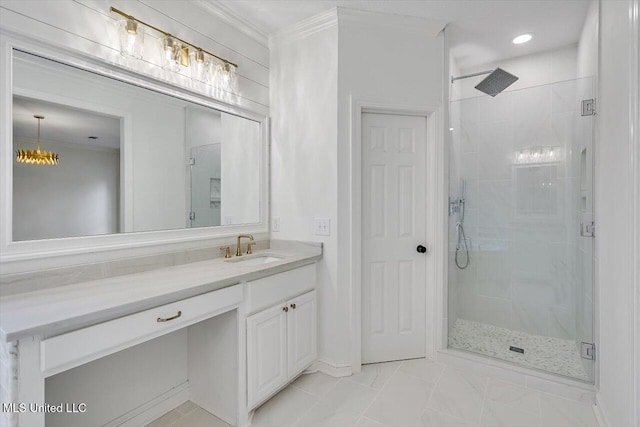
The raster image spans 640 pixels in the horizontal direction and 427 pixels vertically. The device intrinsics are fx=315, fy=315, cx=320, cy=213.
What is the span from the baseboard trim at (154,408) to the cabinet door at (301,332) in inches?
26.9

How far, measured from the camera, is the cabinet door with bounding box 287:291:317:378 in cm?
208

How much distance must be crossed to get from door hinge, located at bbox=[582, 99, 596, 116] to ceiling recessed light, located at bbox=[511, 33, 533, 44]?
93cm

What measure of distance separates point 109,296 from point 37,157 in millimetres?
739

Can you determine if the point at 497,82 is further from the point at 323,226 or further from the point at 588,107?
the point at 323,226

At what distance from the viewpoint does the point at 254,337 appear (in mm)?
1803

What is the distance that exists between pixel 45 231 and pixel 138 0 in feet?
4.39

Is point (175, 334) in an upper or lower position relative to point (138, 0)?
lower

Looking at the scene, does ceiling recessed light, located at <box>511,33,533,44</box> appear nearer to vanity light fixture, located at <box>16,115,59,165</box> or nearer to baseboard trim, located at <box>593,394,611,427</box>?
baseboard trim, located at <box>593,394,611,427</box>

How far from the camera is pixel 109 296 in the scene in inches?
52.1

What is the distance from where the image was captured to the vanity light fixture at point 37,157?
1401 mm

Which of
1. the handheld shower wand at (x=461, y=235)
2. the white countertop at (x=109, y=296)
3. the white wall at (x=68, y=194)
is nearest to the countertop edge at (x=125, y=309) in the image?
the white countertop at (x=109, y=296)

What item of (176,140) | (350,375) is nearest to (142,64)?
(176,140)

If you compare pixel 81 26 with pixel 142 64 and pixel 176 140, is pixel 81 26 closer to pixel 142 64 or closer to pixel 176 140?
pixel 142 64
